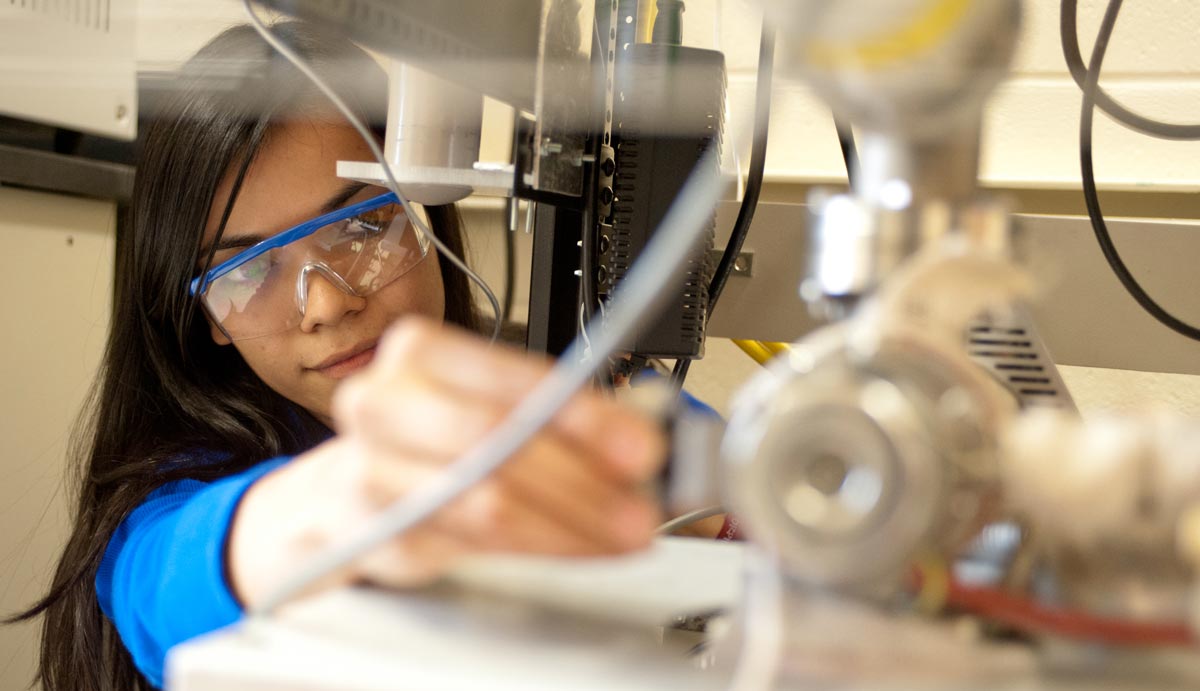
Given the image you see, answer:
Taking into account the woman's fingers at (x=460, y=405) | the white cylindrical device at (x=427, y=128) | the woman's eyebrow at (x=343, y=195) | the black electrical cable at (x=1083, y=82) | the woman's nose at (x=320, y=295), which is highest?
the black electrical cable at (x=1083, y=82)

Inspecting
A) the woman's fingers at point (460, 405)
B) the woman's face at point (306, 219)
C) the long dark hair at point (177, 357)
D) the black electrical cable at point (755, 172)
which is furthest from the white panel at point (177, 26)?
the woman's fingers at point (460, 405)

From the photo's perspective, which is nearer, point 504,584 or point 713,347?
point 504,584

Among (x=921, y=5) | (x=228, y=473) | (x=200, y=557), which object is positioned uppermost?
(x=921, y=5)

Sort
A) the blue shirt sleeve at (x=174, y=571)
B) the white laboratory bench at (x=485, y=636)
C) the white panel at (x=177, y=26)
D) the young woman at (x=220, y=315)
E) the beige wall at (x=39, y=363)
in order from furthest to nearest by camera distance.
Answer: the white panel at (x=177, y=26) → the beige wall at (x=39, y=363) → the young woman at (x=220, y=315) → the blue shirt sleeve at (x=174, y=571) → the white laboratory bench at (x=485, y=636)

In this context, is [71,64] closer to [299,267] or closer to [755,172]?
[299,267]

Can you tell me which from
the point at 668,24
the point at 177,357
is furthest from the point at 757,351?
the point at 177,357

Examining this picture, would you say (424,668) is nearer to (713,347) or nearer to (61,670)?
(61,670)

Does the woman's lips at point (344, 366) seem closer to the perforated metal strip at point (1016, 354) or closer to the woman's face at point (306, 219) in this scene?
the woman's face at point (306, 219)

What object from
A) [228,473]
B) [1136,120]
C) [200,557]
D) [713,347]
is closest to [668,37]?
[1136,120]

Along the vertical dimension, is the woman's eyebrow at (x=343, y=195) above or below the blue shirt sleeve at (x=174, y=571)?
above

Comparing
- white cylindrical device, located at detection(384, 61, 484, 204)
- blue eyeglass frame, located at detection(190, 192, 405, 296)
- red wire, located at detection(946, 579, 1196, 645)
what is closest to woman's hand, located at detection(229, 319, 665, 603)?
red wire, located at detection(946, 579, 1196, 645)

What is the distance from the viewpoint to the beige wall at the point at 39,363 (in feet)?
4.44

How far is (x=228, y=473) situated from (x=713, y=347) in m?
0.88

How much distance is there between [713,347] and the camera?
1.66m
